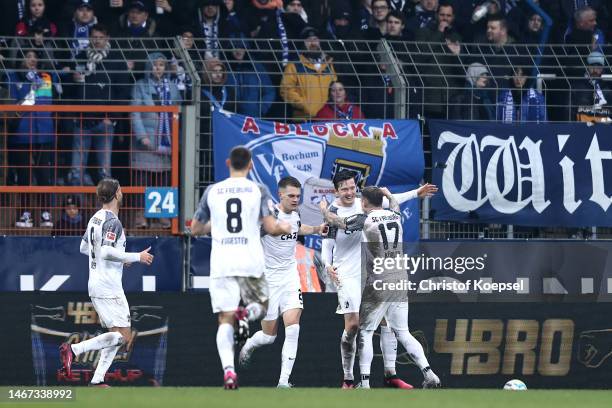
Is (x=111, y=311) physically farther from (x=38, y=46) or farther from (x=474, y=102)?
(x=474, y=102)

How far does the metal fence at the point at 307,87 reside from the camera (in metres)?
17.1

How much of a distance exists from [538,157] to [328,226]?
331 cm

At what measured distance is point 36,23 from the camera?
19.0 metres

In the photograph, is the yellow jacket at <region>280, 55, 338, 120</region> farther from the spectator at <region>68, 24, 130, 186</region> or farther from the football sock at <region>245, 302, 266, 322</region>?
the football sock at <region>245, 302, 266, 322</region>

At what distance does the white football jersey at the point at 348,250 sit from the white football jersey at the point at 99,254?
2.42 meters

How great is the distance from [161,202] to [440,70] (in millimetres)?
3800

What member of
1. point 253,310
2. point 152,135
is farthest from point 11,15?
point 253,310

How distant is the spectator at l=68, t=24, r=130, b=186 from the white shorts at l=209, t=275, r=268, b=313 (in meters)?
4.54

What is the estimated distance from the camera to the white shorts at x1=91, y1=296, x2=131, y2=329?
50.5ft

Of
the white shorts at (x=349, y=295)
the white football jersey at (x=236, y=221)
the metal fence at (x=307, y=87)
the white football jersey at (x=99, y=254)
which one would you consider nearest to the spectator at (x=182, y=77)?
the metal fence at (x=307, y=87)

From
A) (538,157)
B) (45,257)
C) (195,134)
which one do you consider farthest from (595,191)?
(45,257)

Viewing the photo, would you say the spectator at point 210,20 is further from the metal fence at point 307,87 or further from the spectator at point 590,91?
the spectator at point 590,91

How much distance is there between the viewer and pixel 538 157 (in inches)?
686

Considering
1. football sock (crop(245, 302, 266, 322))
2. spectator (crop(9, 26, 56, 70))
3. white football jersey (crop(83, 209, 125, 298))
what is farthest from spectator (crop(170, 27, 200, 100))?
football sock (crop(245, 302, 266, 322))
